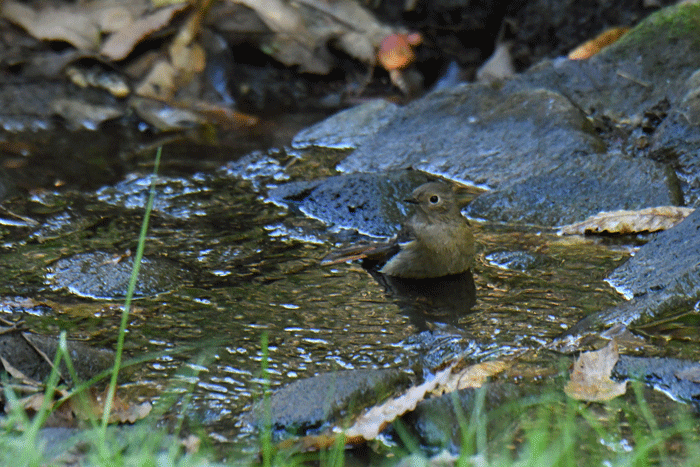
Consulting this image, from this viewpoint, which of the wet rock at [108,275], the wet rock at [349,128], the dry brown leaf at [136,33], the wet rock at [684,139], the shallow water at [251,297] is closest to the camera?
the shallow water at [251,297]

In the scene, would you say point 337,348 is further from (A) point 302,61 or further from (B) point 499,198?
(A) point 302,61

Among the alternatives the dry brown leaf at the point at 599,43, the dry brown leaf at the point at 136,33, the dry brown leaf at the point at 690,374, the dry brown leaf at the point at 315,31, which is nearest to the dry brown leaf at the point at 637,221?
the dry brown leaf at the point at 690,374

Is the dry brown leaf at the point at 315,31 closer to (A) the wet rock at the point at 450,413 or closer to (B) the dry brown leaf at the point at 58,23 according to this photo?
(B) the dry brown leaf at the point at 58,23

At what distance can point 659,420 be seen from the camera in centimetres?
314

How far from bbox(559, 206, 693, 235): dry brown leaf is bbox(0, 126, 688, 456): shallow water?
182mm

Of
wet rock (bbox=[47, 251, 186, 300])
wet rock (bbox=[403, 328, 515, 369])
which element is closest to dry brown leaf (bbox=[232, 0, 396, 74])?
wet rock (bbox=[47, 251, 186, 300])

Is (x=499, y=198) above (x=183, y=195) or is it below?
above

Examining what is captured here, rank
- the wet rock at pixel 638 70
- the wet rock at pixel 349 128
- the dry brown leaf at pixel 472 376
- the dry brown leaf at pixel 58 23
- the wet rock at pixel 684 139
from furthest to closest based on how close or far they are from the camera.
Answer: the dry brown leaf at pixel 58 23, the wet rock at pixel 349 128, the wet rock at pixel 638 70, the wet rock at pixel 684 139, the dry brown leaf at pixel 472 376

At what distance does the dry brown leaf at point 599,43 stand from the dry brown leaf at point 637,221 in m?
3.91

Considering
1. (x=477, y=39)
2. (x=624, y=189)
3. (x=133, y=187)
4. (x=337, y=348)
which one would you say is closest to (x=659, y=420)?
(x=337, y=348)

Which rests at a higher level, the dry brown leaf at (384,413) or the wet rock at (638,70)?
the wet rock at (638,70)

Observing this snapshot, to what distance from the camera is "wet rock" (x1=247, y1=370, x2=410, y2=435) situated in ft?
10.4

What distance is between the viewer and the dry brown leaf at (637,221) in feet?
17.7

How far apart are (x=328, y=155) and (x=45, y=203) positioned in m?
2.56
